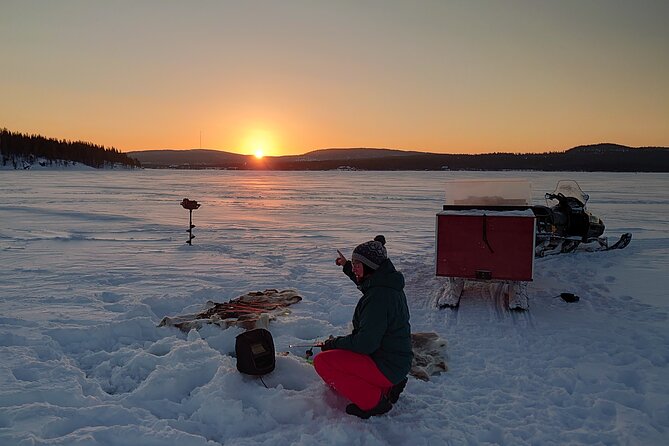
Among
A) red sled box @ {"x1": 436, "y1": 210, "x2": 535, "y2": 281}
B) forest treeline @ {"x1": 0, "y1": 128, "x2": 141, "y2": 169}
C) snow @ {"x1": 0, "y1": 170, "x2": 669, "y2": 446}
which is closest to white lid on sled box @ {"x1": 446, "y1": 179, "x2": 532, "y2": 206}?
red sled box @ {"x1": 436, "y1": 210, "x2": 535, "y2": 281}

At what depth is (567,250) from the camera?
30.1ft

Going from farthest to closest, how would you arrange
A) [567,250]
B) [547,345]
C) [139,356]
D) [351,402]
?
[567,250]
[547,345]
[139,356]
[351,402]

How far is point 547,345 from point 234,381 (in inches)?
118

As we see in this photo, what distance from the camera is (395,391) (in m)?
3.37

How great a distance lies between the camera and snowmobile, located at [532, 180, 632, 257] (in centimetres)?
886

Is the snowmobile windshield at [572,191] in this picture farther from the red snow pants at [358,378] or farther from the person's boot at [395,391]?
the red snow pants at [358,378]

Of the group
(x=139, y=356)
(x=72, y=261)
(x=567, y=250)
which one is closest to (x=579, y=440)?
(x=139, y=356)

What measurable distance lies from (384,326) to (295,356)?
4.58 feet

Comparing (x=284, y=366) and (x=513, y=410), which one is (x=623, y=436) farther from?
(x=284, y=366)

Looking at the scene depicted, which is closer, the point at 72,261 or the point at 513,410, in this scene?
the point at 513,410

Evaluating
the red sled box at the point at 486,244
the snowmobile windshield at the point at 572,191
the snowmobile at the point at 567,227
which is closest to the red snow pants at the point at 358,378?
the red sled box at the point at 486,244

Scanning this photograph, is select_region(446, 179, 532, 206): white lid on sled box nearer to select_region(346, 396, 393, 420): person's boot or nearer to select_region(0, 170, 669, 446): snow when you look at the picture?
select_region(0, 170, 669, 446): snow

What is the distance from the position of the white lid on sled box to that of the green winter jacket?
3534 mm

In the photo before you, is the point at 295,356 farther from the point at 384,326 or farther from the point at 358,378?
the point at 384,326
